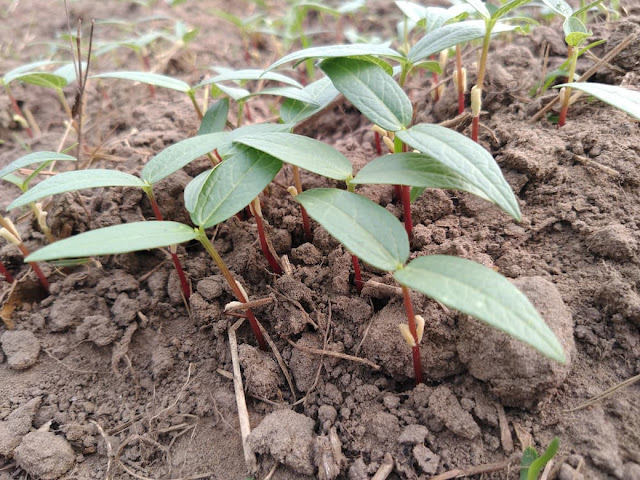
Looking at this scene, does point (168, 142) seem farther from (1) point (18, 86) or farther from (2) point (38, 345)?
(1) point (18, 86)

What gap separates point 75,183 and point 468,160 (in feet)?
2.71

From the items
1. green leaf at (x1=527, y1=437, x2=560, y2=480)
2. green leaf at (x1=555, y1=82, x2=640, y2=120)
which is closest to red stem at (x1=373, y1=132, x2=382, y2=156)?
green leaf at (x1=555, y1=82, x2=640, y2=120)

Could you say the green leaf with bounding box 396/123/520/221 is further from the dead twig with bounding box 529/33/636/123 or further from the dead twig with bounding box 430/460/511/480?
the dead twig with bounding box 529/33/636/123

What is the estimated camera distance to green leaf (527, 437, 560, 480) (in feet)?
2.37

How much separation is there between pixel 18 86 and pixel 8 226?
143 centimetres

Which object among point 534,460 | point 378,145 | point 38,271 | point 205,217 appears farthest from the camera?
point 378,145

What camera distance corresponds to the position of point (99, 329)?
3.70 feet

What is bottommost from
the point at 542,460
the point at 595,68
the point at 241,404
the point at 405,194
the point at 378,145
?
the point at 241,404

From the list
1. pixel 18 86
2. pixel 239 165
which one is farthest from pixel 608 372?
pixel 18 86

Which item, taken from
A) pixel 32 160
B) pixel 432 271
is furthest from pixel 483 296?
pixel 32 160

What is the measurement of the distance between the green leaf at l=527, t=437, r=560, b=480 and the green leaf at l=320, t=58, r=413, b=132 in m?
0.64

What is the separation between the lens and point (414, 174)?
32.2 inches

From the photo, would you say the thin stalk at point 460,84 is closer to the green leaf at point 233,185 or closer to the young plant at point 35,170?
the green leaf at point 233,185

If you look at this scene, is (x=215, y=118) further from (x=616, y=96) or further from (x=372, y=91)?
(x=616, y=96)
